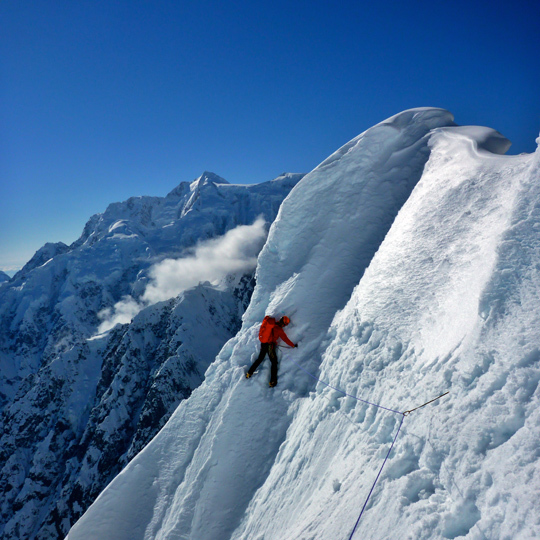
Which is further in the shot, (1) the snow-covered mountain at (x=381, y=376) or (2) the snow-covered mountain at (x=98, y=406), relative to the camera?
(2) the snow-covered mountain at (x=98, y=406)

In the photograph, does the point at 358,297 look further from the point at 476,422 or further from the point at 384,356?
the point at 476,422

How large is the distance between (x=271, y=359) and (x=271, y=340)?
1.88 ft

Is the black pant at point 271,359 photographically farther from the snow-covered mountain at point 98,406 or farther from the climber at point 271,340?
the snow-covered mountain at point 98,406

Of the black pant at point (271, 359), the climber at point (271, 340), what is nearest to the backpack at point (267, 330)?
the climber at point (271, 340)

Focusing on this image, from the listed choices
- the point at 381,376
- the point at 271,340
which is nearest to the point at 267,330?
the point at 271,340

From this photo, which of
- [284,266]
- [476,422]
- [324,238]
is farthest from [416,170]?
[476,422]

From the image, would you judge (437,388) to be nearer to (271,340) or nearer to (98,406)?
(271,340)

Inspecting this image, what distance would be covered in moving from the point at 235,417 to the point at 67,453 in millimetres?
146291

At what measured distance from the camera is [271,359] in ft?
33.6

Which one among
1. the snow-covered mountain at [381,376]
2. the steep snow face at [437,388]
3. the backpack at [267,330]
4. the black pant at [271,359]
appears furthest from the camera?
the backpack at [267,330]

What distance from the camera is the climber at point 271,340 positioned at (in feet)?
33.3

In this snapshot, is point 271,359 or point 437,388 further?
point 271,359

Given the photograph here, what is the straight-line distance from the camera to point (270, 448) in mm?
9242

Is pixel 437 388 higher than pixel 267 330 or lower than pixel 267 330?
lower
